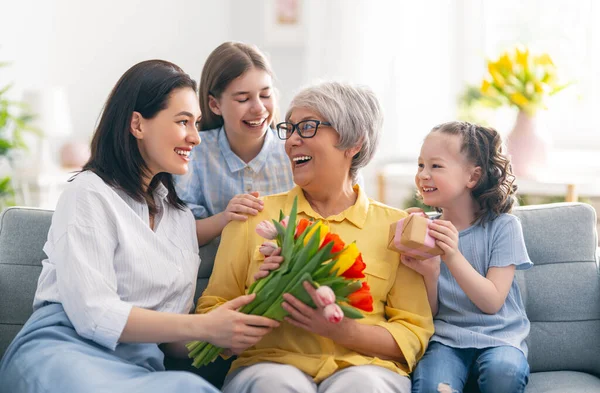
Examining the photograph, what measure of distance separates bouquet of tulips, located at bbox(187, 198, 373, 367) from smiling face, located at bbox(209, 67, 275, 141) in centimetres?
74

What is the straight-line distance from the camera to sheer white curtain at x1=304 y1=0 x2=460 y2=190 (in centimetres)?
535

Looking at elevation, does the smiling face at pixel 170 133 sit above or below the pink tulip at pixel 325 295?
above

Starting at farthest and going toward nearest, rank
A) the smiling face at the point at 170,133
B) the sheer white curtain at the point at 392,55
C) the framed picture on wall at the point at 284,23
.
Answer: the framed picture on wall at the point at 284,23
the sheer white curtain at the point at 392,55
the smiling face at the point at 170,133

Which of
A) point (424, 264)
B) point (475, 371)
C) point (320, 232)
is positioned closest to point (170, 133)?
point (320, 232)

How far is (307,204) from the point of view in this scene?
87.3 inches

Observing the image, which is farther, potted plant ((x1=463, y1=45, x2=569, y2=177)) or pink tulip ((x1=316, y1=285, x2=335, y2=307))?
potted plant ((x1=463, y1=45, x2=569, y2=177))

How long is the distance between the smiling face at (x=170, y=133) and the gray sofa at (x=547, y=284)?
1.39ft

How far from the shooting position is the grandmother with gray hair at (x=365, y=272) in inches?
76.2

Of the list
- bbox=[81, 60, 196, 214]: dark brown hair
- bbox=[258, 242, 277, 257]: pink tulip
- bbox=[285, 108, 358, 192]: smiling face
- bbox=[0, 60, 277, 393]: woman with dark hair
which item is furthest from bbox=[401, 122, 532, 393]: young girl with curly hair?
bbox=[81, 60, 196, 214]: dark brown hair

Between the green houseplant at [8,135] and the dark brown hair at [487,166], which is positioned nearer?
the dark brown hair at [487,166]

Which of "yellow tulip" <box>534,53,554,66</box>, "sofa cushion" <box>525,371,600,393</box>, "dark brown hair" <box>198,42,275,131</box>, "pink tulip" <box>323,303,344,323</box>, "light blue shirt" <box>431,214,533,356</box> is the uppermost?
"dark brown hair" <box>198,42,275,131</box>

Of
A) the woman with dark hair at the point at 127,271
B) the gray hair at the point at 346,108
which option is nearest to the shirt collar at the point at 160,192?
the woman with dark hair at the point at 127,271

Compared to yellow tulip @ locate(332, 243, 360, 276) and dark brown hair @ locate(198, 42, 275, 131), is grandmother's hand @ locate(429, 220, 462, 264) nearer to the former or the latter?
yellow tulip @ locate(332, 243, 360, 276)

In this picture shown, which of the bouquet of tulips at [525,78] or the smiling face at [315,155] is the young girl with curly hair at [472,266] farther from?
the bouquet of tulips at [525,78]
